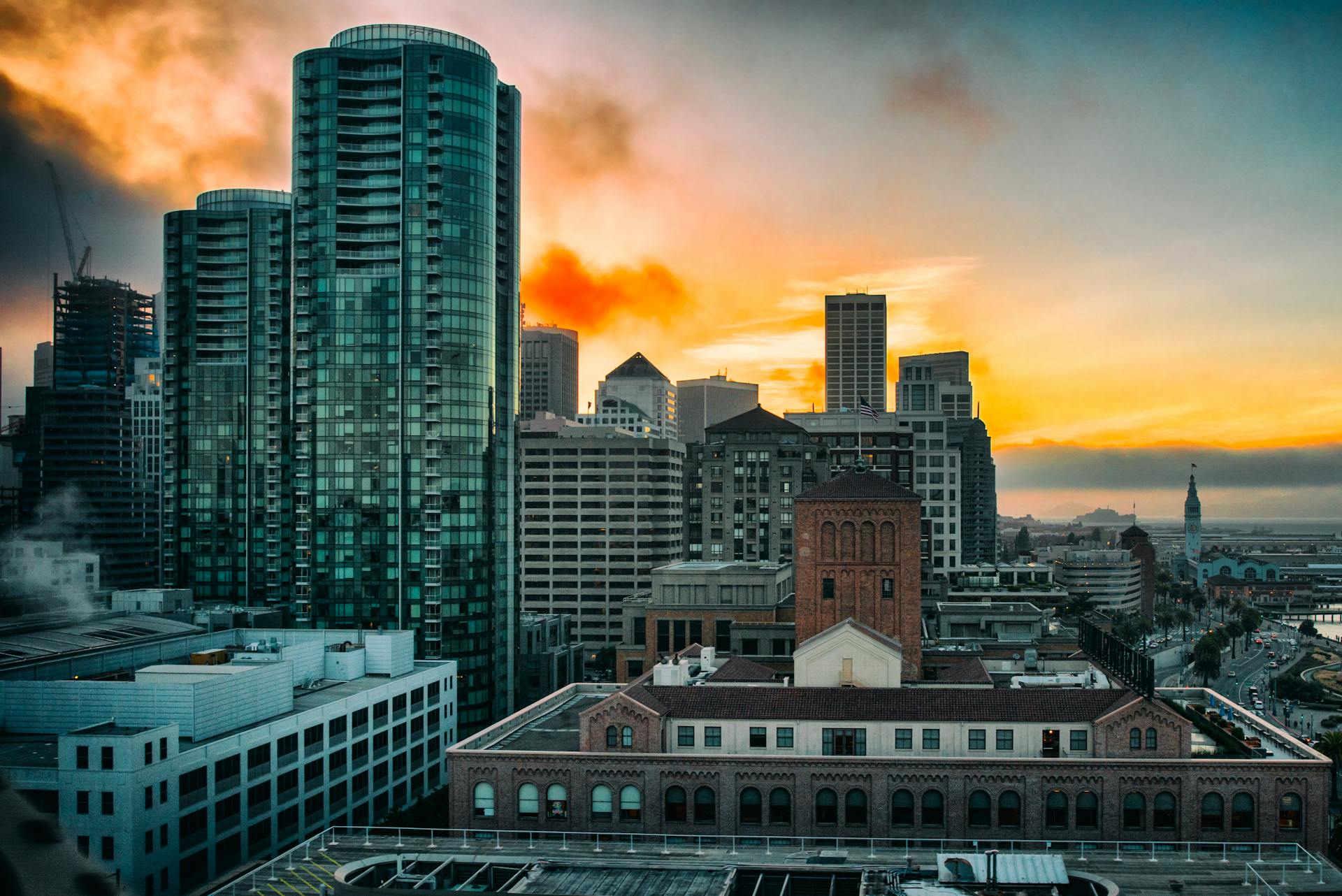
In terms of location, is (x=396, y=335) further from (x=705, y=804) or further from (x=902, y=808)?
(x=902, y=808)

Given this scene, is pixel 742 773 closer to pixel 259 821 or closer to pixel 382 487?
pixel 259 821

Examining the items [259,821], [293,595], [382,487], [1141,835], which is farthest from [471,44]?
[1141,835]

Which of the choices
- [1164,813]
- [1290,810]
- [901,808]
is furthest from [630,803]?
[1290,810]

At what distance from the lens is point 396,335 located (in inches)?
4697

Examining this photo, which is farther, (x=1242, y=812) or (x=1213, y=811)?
(x=1213, y=811)

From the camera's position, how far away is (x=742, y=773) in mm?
61625

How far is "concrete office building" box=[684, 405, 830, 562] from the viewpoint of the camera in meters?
164

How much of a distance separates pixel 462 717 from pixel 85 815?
192ft

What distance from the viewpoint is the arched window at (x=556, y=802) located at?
205 ft

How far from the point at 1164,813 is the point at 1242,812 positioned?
156 inches

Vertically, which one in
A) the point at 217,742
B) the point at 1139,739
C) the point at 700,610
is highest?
the point at 700,610

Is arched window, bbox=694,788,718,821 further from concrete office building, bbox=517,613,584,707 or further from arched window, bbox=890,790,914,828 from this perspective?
concrete office building, bbox=517,613,584,707

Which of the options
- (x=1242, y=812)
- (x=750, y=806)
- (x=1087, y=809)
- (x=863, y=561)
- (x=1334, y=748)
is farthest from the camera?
(x=1334, y=748)

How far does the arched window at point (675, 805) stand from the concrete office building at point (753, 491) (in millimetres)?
100832
